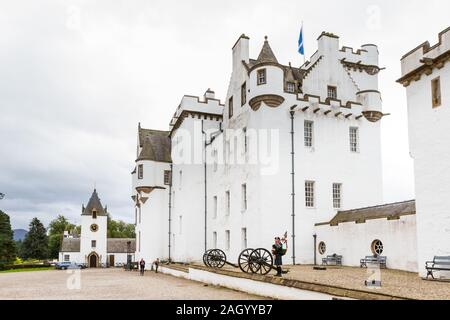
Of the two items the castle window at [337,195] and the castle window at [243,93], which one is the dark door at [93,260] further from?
the castle window at [337,195]

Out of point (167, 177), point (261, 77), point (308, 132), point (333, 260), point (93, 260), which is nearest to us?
point (333, 260)

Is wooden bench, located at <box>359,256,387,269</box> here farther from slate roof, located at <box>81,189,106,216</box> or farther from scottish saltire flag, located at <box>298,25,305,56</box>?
slate roof, located at <box>81,189,106,216</box>

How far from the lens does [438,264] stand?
1403cm

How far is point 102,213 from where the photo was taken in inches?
2633

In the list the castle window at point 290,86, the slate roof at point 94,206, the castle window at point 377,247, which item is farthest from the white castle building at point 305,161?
the slate roof at point 94,206

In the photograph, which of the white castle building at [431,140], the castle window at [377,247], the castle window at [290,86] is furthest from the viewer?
the castle window at [290,86]

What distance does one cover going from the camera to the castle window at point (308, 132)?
2709cm

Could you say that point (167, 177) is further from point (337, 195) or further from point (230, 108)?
point (337, 195)

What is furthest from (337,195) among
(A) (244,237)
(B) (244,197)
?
(A) (244,237)

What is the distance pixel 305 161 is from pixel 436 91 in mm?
11867

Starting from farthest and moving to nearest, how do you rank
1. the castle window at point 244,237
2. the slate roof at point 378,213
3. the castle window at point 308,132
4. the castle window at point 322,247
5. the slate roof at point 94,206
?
the slate roof at point 94,206 < the castle window at point 244,237 < the castle window at point 308,132 < the castle window at point 322,247 < the slate roof at point 378,213

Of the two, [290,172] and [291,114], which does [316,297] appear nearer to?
[290,172]
